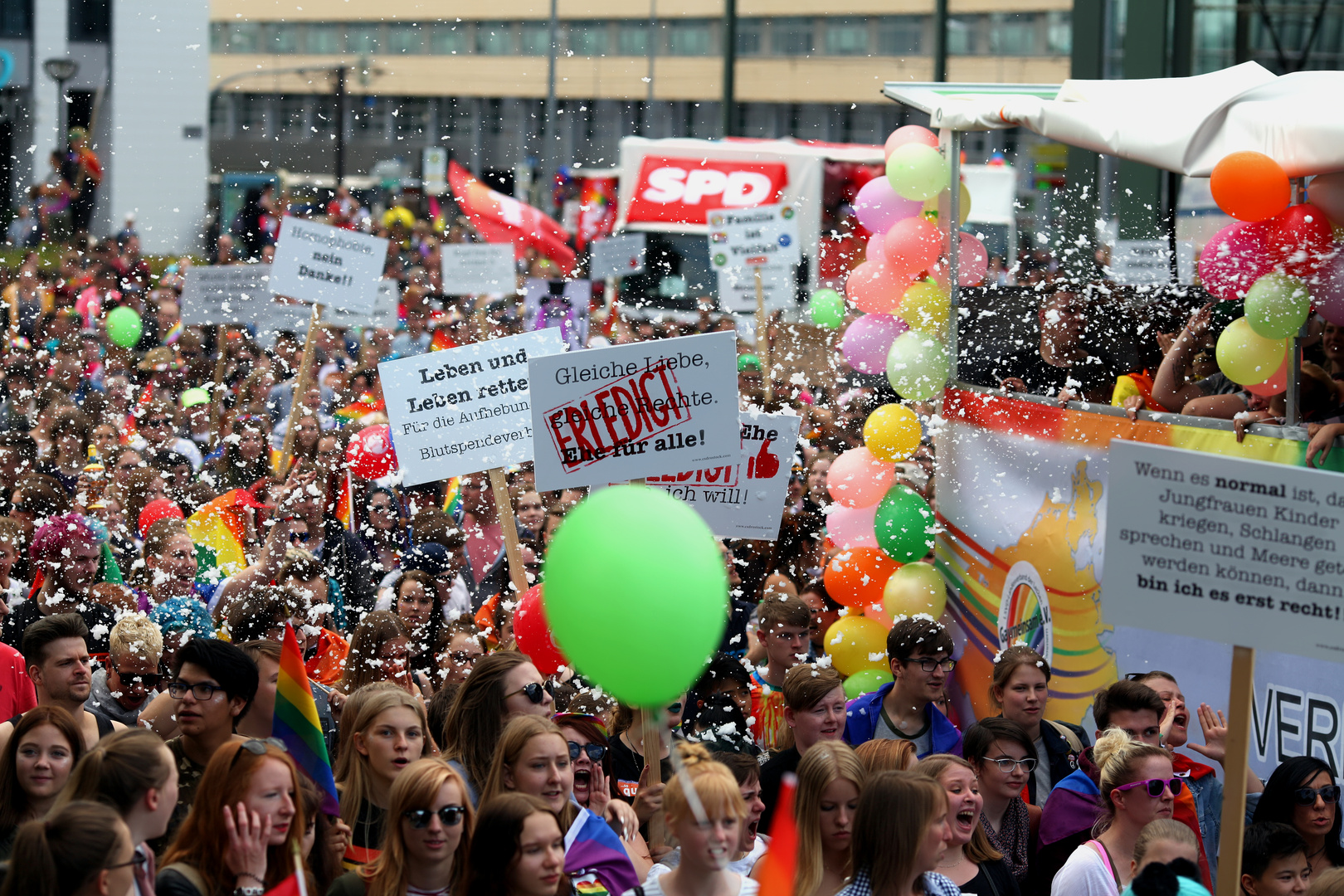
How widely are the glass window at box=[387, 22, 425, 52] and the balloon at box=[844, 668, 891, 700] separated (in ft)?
199

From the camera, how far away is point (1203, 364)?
21.1 ft

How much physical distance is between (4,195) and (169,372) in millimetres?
29469

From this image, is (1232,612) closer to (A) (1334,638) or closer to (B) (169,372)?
(A) (1334,638)

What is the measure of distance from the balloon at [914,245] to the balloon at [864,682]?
207cm

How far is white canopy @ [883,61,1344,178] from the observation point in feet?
17.4

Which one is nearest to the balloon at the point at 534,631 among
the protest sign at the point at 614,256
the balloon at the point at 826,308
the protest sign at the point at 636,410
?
the protest sign at the point at 636,410

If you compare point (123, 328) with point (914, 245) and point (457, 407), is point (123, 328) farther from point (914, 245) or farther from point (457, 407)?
point (914, 245)

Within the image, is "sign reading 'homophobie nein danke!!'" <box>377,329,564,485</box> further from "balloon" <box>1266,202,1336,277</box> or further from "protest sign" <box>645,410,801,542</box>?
"balloon" <box>1266,202,1336,277</box>

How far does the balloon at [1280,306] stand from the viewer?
536cm

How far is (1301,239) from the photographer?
215 inches

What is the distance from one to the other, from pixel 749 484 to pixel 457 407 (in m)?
1.36

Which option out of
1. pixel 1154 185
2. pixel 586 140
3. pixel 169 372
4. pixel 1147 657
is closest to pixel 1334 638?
pixel 1147 657

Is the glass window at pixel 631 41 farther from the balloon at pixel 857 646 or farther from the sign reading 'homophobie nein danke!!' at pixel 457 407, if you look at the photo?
the sign reading 'homophobie nein danke!!' at pixel 457 407

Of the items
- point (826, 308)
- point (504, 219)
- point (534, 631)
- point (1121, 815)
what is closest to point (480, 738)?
point (534, 631)
